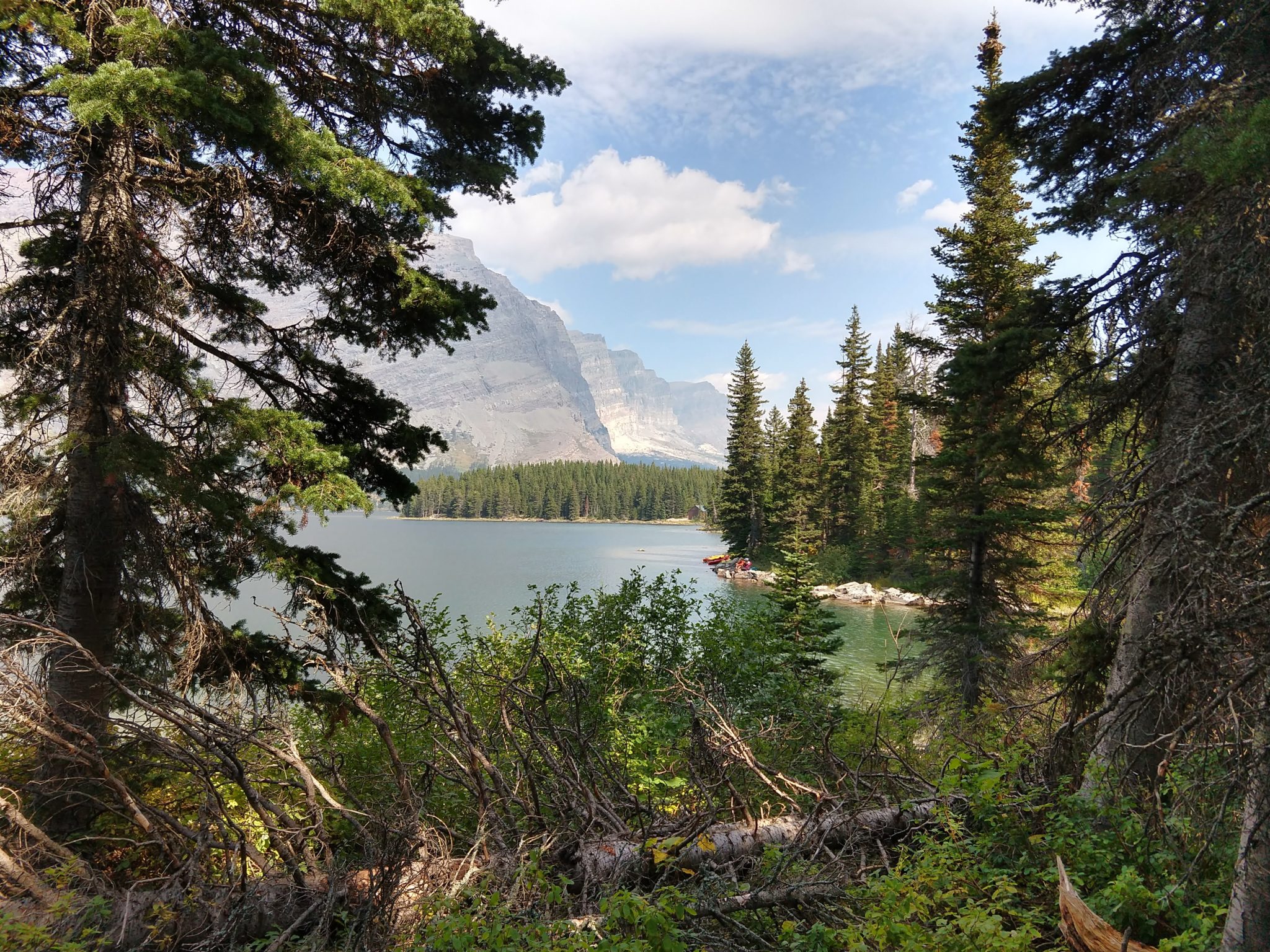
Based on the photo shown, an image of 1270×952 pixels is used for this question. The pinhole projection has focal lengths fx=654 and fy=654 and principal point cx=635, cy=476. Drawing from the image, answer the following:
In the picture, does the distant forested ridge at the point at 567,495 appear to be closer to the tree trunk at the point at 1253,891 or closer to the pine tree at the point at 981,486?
the pine tree at the point at 981,486

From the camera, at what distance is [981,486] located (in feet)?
39.0

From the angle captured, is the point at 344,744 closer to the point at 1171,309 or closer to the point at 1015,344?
the point at 1015,344

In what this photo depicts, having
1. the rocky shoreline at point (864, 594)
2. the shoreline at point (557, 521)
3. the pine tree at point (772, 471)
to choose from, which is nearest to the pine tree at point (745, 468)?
the pine tree at point (772, 471)

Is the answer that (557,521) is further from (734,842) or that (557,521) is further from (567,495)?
(734,842)

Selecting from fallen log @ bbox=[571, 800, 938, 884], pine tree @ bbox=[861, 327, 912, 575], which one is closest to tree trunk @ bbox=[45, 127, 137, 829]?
fallen log @ bbox=[571, 800, 938, 884]

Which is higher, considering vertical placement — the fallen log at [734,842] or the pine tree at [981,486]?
the pine tree at [981,486]

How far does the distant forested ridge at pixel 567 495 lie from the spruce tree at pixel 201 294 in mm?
110709

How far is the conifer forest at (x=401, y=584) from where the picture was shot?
134 inches

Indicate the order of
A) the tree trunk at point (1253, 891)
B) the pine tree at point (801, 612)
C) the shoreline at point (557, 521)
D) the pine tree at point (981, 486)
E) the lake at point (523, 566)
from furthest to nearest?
the shoreline at point (557, 521), the lake at point (523, 566), the pine tree at point (801, 612), the pine tree at point (981, 486), the tree trunk at point (1253, 891)

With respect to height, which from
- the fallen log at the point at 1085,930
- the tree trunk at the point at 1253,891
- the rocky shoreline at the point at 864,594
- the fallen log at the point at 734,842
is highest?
the tree trunk at the point at 1253,891

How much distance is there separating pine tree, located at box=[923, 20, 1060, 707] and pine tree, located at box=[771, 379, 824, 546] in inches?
1071

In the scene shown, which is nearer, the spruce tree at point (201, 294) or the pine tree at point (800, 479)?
the spruce tree at point (201, 294)

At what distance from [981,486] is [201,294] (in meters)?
12.0

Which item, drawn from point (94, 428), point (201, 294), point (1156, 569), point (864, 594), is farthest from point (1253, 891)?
point (864, 594)
